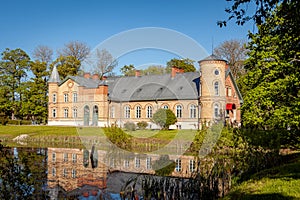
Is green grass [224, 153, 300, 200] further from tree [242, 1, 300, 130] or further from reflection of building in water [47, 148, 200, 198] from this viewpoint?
tree [242, 1, 300, 130]

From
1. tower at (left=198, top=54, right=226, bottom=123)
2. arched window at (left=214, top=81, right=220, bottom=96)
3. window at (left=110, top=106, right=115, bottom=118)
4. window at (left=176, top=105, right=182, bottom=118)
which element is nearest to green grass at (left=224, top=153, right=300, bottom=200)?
tower at (left=198, top=54, right=226, bottom=123)

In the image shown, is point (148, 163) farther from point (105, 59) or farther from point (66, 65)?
point (66, 65)

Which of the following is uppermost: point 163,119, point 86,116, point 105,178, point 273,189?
point 86,116

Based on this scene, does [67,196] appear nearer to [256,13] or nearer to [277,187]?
[277,187]

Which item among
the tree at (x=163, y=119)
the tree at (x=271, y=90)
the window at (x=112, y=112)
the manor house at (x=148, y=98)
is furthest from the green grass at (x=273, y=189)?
the window at (x=112, y=112)

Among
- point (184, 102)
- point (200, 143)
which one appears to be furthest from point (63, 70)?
point (200, 143)

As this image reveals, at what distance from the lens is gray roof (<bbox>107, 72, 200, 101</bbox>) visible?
31.9 metres

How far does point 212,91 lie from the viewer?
1180 inches

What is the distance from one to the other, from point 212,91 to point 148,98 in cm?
663

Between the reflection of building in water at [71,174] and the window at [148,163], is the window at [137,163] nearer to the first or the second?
the window at [148,163]

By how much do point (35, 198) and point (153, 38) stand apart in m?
6.36

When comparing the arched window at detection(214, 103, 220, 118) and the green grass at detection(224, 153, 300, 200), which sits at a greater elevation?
the arched window at detection(214, 103, 220, 118)

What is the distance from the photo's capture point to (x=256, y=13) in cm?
576

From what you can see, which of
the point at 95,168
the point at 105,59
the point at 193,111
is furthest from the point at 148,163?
the point at 193,111
